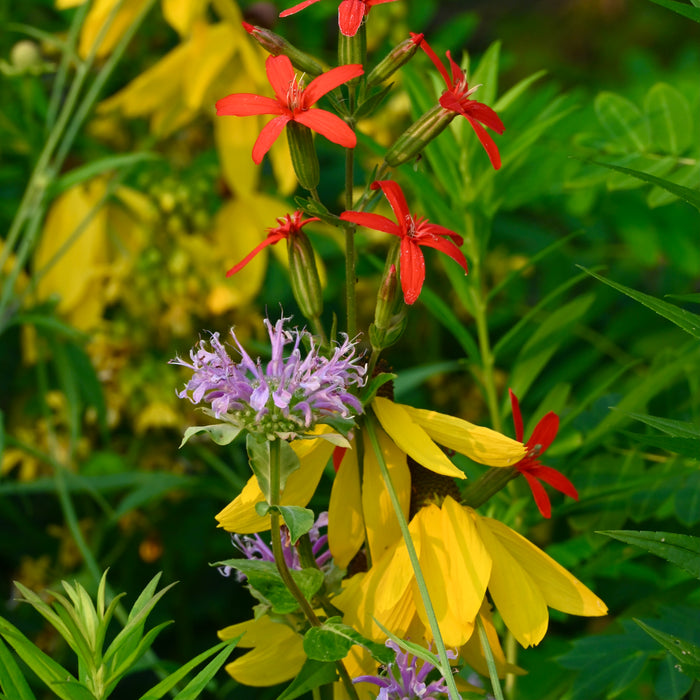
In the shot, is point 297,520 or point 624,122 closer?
point 297,520

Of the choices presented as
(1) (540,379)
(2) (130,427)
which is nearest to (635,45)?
(1) (540,379)

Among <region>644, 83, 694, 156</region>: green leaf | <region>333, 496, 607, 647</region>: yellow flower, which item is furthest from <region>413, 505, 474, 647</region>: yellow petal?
<region>644, 83, 694, 156</region>: green leaf

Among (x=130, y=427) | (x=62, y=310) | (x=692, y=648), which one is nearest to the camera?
(x=692, y=648)

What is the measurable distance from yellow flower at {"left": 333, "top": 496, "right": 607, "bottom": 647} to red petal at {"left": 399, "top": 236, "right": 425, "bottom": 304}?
83mm

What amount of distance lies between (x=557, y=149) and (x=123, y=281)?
35 cm

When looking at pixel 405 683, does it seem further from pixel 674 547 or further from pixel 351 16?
pixel 351 16

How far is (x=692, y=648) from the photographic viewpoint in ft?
1.05

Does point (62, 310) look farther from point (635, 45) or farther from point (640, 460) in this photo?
point (635, 45)

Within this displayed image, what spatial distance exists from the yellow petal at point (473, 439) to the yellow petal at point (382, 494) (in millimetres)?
18

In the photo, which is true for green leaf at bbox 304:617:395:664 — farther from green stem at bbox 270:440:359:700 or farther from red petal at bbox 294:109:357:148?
red petal at bbox 294:109:357:148

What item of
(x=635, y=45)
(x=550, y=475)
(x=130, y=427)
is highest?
(x=635, y=45)

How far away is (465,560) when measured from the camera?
33cm

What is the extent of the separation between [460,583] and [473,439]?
5 cm

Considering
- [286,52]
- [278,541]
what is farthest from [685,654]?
[286,52]
